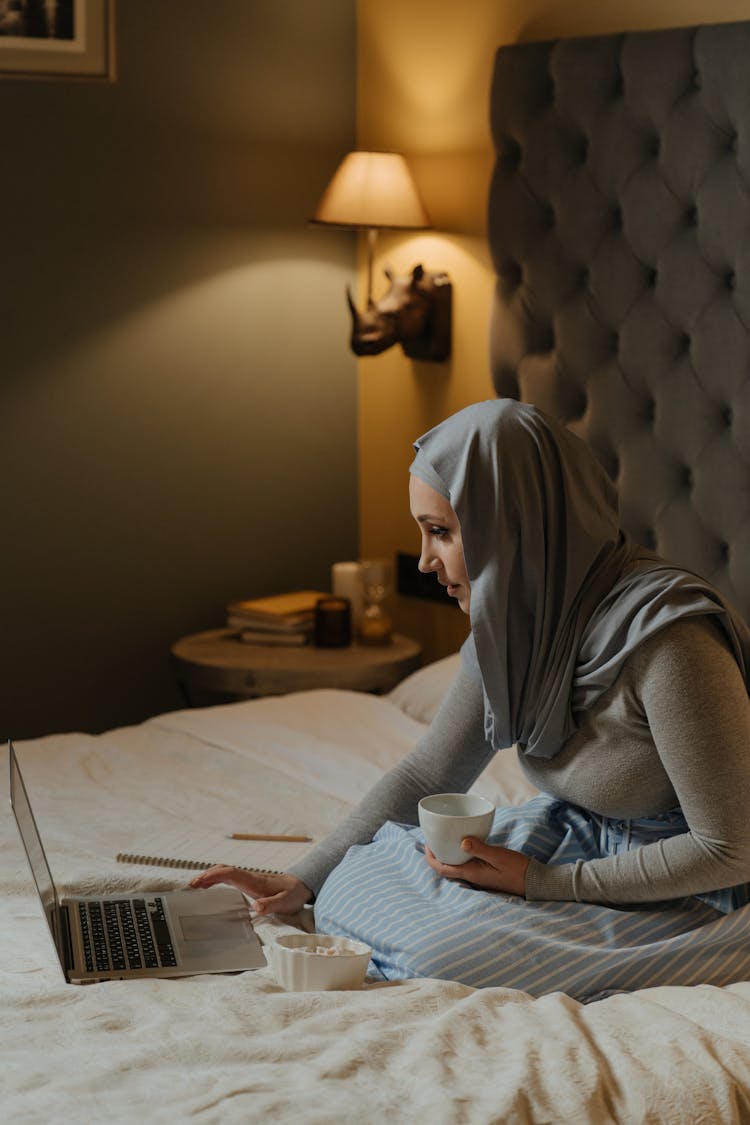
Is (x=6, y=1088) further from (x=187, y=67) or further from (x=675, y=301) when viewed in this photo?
(x=187, y=67)

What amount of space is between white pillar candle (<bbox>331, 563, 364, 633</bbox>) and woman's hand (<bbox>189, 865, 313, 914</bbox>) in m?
1.66

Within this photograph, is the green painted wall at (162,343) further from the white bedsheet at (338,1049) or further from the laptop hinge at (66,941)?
the laptop hinge at (66,941)

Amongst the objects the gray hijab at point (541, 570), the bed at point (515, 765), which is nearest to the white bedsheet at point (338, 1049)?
the bed at point (515, 765)

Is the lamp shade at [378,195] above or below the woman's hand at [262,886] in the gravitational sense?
above

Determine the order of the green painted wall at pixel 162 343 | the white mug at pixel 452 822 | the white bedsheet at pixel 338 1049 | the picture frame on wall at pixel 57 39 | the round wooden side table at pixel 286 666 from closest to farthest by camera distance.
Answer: the white bedsheet at pixel 338 1049
the white mug at pixel 452 822
the picture frame on wall at pixel 57 39
the round wooden side table at pixel 286 666
the green painted wall at pixel 162 343

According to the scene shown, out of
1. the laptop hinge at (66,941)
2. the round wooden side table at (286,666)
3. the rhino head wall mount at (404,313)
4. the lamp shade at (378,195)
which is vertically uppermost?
the lamp shade at (378,195)

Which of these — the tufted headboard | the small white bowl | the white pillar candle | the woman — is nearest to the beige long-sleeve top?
the woman

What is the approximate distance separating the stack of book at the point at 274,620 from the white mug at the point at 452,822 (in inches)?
68.3

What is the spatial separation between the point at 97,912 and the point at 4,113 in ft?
7.24

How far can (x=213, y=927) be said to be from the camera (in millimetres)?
1642

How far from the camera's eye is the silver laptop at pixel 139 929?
1509mm

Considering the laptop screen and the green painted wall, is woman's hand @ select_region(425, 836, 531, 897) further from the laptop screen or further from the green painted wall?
the green painted wall

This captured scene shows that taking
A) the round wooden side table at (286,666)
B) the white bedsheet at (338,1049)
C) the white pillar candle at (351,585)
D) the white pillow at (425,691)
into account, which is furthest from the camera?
the white pillar candle at (351,585)

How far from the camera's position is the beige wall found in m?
3.21
